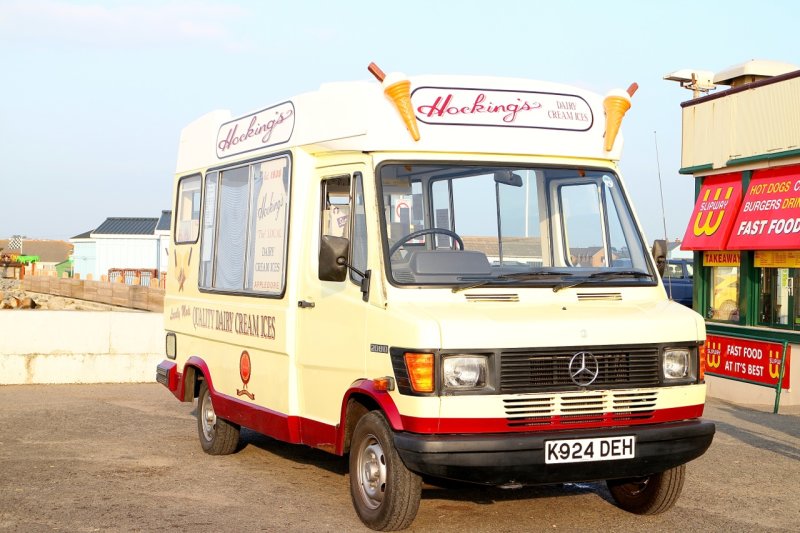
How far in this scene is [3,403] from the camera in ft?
45.6

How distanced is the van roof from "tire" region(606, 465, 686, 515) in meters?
2.20

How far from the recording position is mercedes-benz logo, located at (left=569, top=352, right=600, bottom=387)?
6.75 metres

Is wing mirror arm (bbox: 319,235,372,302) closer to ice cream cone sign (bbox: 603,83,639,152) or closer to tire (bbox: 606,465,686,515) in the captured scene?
ice cream cone sign (bbox: 603,83,639,152)

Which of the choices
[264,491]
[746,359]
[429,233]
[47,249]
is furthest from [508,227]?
[47,249]

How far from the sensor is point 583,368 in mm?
6762

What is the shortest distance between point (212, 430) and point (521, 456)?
4.50 metres

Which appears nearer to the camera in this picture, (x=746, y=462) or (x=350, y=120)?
(x=350, y=120)

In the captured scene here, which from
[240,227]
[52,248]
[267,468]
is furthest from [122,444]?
[52,248]

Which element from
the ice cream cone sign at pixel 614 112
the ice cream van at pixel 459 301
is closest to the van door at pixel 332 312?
the ice cream van at pixel 459 301

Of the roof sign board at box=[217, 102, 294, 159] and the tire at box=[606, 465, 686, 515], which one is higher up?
the roof sign board at box=[217, 102, 294, 159]

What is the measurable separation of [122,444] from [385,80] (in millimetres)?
5031

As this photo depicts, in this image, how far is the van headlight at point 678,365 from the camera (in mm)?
7027

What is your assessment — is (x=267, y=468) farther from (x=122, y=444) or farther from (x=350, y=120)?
(x=350, y=120)

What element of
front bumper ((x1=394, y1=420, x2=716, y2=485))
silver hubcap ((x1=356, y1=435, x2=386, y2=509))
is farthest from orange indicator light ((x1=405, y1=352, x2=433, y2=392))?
silver hubcap ((x1=356, y1=435, x2=386, y2=509))
